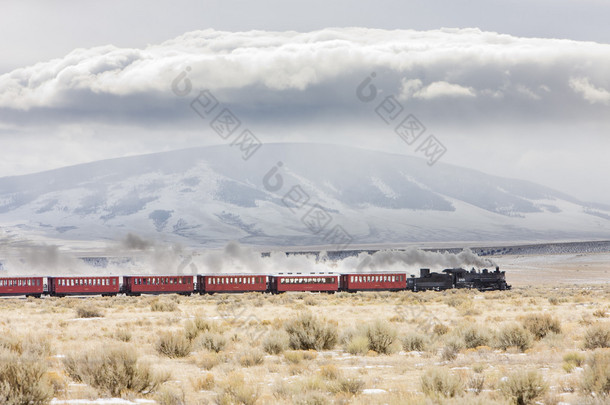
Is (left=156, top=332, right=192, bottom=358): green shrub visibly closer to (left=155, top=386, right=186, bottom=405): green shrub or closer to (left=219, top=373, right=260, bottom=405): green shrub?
(left=155, top=386, right=186, bottom=405): green shrub

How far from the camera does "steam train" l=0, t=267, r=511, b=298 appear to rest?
57.6m

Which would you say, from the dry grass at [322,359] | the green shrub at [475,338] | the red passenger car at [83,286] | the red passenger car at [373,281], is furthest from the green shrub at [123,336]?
the red passenger car at [373,281]

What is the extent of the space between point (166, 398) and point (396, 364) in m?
7.17

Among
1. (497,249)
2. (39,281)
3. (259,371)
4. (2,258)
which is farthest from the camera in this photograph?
(497,249)

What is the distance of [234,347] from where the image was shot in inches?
860

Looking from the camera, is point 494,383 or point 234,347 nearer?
point 494,383

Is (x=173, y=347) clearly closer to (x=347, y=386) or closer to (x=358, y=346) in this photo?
(x=358, y=346)

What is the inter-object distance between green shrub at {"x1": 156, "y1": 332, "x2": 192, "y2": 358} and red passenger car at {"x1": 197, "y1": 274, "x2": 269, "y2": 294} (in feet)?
124

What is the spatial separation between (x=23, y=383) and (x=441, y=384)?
7491 mm

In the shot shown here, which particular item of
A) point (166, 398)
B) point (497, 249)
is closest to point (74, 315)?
point (166, 398)

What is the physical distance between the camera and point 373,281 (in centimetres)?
6100

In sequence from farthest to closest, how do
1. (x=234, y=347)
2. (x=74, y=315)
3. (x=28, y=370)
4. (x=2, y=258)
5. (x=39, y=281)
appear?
(x=2, y=258), (x=39, y=281), (x=74, y=315), (x=234, y=347), (x=28, y=370)

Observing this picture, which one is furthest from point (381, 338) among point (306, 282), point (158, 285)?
point (158, 285)

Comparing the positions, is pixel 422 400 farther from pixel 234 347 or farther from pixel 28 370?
pixel 234 347
